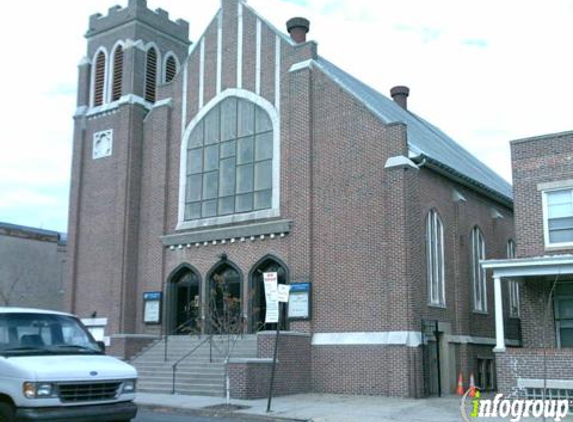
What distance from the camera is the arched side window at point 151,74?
107 ft

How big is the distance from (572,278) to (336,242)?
292 inches

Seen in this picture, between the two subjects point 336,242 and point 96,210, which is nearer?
point 336,242

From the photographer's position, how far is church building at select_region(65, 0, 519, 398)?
23234 millimetres

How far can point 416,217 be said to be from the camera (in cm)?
2352

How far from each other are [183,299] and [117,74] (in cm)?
1107

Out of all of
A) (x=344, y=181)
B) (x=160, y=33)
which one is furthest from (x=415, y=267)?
(x=160, y=33)

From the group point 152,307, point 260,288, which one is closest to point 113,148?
point 152,307

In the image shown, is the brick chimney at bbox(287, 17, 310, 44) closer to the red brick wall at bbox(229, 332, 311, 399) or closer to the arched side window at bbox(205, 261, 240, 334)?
the arched side window at bbox(205, 261, 240, 334)

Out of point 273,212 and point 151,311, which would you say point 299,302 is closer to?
point 273,212

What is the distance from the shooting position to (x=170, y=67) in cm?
3403

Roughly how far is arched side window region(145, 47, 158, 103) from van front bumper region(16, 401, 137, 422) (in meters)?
23.5

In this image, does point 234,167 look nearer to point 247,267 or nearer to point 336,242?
point 247,267

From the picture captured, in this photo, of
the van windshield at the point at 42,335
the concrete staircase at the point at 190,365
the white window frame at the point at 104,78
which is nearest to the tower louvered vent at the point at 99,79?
the white window frame at the point at 104,78

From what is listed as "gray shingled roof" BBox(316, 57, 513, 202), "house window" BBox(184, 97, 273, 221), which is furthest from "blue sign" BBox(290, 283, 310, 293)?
"gray shingled roof" BBox(316, 57, 513, 202)
